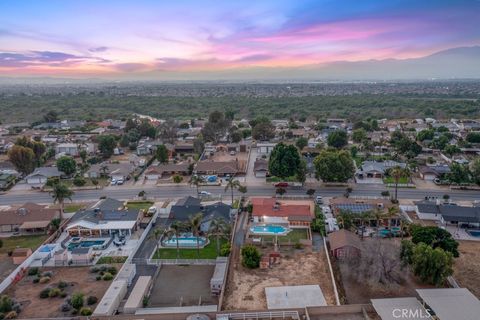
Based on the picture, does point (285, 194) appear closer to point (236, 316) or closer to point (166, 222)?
point (166, 222)

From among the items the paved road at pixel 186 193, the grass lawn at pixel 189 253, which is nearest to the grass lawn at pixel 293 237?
the grass lawn at pixel 189 253

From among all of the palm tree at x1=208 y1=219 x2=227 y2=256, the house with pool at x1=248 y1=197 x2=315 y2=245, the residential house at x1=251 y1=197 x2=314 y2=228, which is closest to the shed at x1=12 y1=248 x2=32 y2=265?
the palm tree at x1=208 y1=219 x2=227 y2=256

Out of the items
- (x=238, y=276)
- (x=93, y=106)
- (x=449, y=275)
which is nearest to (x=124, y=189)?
(x=238, y=276)

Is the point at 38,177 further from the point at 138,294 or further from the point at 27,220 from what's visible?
the point at 138,294

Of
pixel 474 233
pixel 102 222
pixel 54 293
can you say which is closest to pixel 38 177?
pixel 102 222

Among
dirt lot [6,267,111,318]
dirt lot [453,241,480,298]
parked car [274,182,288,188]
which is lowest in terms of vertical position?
dirt lot [6,267,111,318]

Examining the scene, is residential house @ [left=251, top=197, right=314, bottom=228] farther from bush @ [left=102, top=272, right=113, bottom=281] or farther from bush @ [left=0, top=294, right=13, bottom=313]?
bush @ [left=0, top=294, right=13, bottom=313]
